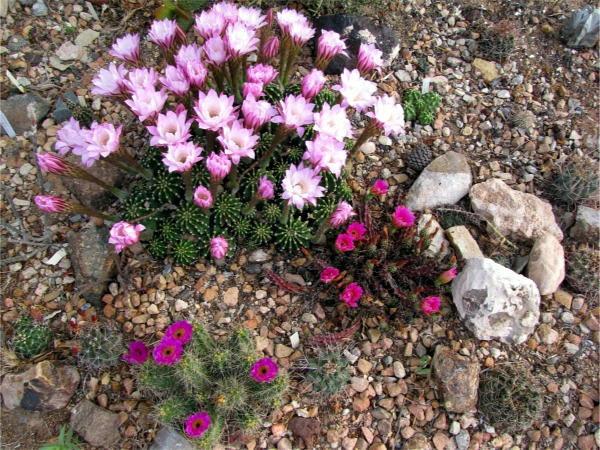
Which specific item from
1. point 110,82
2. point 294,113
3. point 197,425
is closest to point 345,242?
point 294,113

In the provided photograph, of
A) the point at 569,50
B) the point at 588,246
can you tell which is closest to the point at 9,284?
the point at 588,246

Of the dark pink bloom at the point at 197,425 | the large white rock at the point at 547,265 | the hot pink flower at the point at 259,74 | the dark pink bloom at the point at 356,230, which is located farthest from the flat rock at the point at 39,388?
the large white rock at the point at 547,265

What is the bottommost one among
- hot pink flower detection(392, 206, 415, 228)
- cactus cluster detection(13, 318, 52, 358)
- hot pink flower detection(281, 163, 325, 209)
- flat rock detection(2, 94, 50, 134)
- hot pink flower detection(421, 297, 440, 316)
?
cactus cluster detection(13, 318, 52, 358)

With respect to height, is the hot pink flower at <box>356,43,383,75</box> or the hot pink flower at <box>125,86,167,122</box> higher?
the hot pink flower at <box>356,43,383,75</box>

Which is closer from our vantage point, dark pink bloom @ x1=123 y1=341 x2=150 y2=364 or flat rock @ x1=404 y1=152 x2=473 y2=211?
dark pink bloom @ x1=123 y1=341 x2=150 y2=364

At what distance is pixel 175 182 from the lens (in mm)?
3178

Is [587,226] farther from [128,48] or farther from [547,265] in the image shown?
[128,48]

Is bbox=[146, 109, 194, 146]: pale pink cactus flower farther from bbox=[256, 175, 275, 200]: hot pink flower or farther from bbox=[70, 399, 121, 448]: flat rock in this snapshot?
bbox=[70, 399, 121, 448]: flat rock

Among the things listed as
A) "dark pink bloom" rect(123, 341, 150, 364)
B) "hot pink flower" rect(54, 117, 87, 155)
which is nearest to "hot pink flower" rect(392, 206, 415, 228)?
"dark pink bloom" rect(123, 341, 150, 364)

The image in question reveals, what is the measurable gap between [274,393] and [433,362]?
1.08m

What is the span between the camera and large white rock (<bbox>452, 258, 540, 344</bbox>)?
124 inches

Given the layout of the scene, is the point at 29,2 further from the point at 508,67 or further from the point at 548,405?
the point at 548,405

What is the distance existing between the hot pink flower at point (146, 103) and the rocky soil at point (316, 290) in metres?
1.00

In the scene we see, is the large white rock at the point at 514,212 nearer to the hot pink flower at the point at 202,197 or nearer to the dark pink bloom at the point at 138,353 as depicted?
the hot pink flower at the point at 202,197
